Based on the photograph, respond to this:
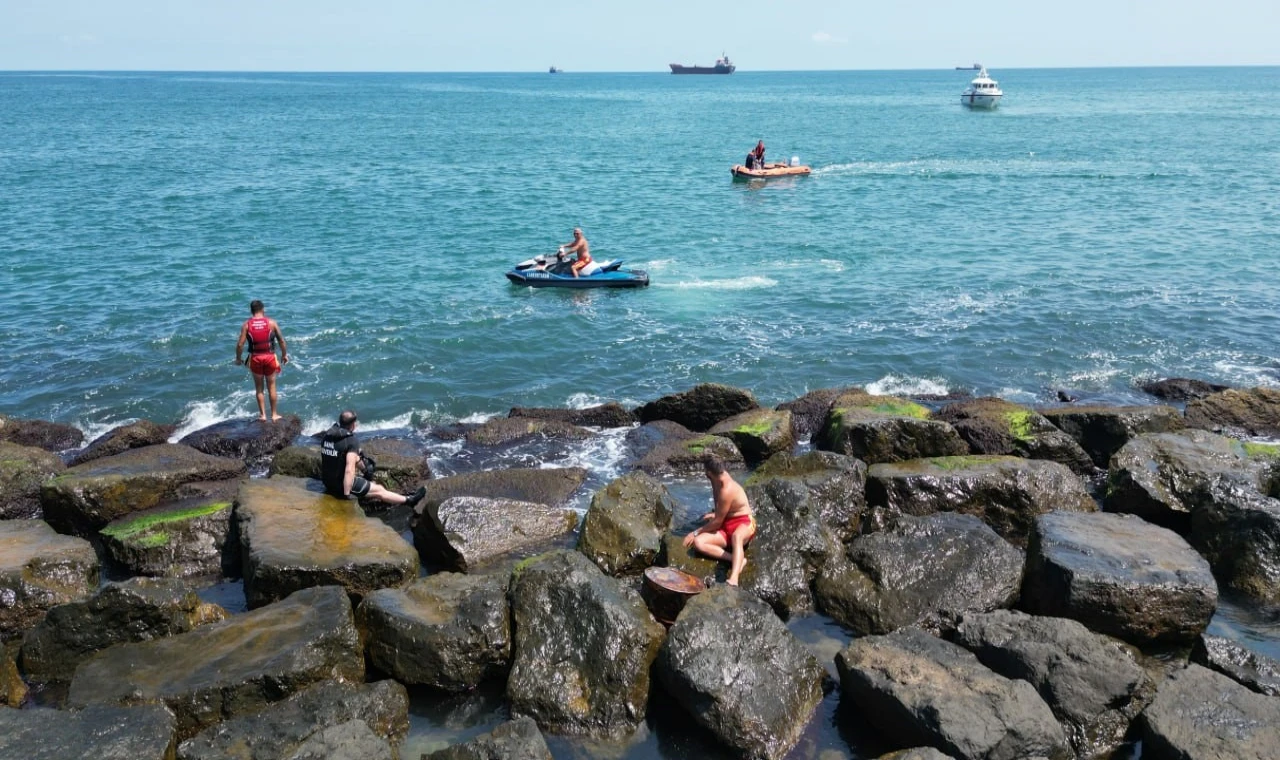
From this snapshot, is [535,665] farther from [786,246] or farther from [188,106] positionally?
[188,106]

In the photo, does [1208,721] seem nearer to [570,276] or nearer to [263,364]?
[263,364]

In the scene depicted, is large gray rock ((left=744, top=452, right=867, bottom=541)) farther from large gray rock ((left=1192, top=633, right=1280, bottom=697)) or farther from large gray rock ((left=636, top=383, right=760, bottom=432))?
large gray rock ((left=1192, top=633, right=1280, bottom=697))

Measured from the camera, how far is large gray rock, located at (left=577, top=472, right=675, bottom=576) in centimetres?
1147

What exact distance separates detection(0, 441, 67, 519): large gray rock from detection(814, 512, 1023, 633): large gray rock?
439 inches

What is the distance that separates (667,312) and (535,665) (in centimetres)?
1842

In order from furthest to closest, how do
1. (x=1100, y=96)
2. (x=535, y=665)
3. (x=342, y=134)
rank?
(x=1100, y=96)
(x=342, y=134)
(x=535, y=665)

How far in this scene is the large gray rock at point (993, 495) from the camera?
12758mm

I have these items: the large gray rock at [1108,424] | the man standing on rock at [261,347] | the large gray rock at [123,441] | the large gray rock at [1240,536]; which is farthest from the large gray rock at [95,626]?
the large gray rock at [1108,424]

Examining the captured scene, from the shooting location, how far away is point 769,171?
167 feet

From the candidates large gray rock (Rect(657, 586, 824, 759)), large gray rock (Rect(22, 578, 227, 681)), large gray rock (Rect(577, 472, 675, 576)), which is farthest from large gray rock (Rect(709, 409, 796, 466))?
large gray rock (Rect(22, 578, 227, 681))

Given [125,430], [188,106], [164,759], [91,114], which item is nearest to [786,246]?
[125,430]

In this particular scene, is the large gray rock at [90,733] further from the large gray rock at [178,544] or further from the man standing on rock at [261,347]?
the man standing on rock at [261,347]

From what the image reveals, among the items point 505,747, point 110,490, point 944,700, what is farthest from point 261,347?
point 944,700

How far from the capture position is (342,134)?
81625 mm
